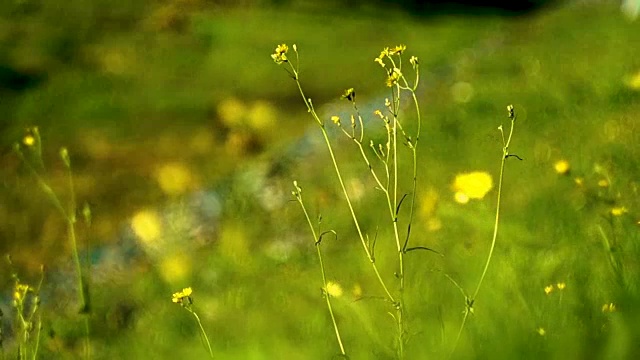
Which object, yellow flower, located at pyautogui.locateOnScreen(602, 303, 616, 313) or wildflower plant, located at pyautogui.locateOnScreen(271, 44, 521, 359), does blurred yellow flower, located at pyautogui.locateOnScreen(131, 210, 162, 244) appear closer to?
wildflower plant, located at pyautogui.locateOnScreen(271, 44, 521, 359)

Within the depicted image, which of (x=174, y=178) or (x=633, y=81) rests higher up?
(x=633, y=81)

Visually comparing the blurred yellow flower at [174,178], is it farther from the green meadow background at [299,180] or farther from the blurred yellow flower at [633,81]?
the blurred yellow flower at [633,81]

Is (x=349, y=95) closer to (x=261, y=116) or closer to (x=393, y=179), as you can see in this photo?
(x=393, y=179)

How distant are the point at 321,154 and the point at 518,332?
720 cm

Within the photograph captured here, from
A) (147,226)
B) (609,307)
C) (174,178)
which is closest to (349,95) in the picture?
(609,307)

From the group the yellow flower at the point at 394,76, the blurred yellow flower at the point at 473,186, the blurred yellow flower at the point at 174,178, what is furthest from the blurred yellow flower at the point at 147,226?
the yellow flower at the point at 394,76

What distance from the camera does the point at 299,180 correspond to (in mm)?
7746

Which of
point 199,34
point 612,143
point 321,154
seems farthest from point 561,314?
point 199,34

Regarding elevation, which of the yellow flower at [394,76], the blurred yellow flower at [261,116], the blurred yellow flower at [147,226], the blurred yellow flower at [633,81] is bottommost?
the blurred yellow flower at [261,116]

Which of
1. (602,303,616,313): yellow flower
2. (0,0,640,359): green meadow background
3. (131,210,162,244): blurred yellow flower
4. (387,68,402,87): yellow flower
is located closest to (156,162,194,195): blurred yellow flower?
(0,0,640,359): green meadow background

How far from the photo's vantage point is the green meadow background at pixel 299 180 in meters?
2.39

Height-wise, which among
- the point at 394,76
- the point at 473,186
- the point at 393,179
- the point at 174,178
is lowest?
the point at 174,178

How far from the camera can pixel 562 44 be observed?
12.2 m

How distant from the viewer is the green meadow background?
7.85 ft
